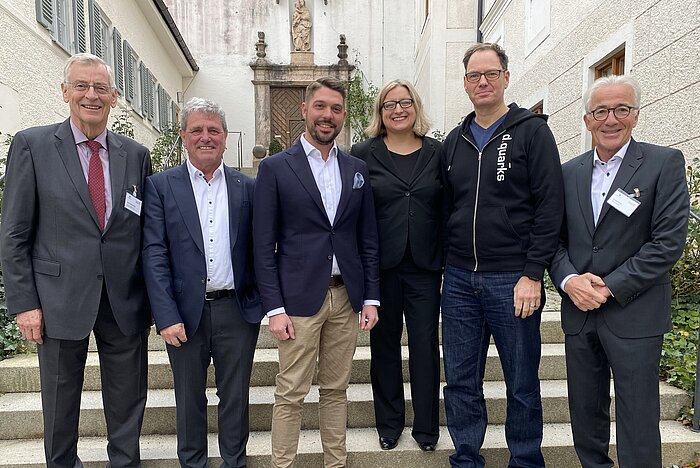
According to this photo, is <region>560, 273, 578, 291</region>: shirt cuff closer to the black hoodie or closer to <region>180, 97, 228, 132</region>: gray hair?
the black hoodie

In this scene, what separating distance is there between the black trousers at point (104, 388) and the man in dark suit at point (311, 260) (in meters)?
0.74

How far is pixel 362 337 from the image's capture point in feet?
12.8

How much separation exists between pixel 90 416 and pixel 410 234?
2297 millimetres

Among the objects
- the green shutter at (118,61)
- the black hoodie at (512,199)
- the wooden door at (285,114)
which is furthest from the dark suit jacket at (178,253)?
the wooden door at (285,114)

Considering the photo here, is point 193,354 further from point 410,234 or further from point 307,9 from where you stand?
point 307,9

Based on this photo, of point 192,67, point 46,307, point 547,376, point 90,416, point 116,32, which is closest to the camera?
point 46,307

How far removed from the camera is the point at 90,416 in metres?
3.13

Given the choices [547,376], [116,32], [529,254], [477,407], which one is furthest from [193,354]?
[116,32]

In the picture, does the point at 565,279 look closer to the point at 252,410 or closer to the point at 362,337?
the point at 362,337

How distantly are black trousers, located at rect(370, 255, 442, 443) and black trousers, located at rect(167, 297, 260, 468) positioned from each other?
74cm

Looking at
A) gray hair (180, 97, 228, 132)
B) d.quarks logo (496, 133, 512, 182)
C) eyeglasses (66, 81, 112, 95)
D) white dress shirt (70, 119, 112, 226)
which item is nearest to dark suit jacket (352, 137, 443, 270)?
d.quarks logo (496, 133, 512, 182)

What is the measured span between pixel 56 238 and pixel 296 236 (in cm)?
110

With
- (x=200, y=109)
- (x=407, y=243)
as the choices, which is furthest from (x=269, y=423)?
(x=200, y=109)

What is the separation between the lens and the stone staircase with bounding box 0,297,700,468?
9.58ft
